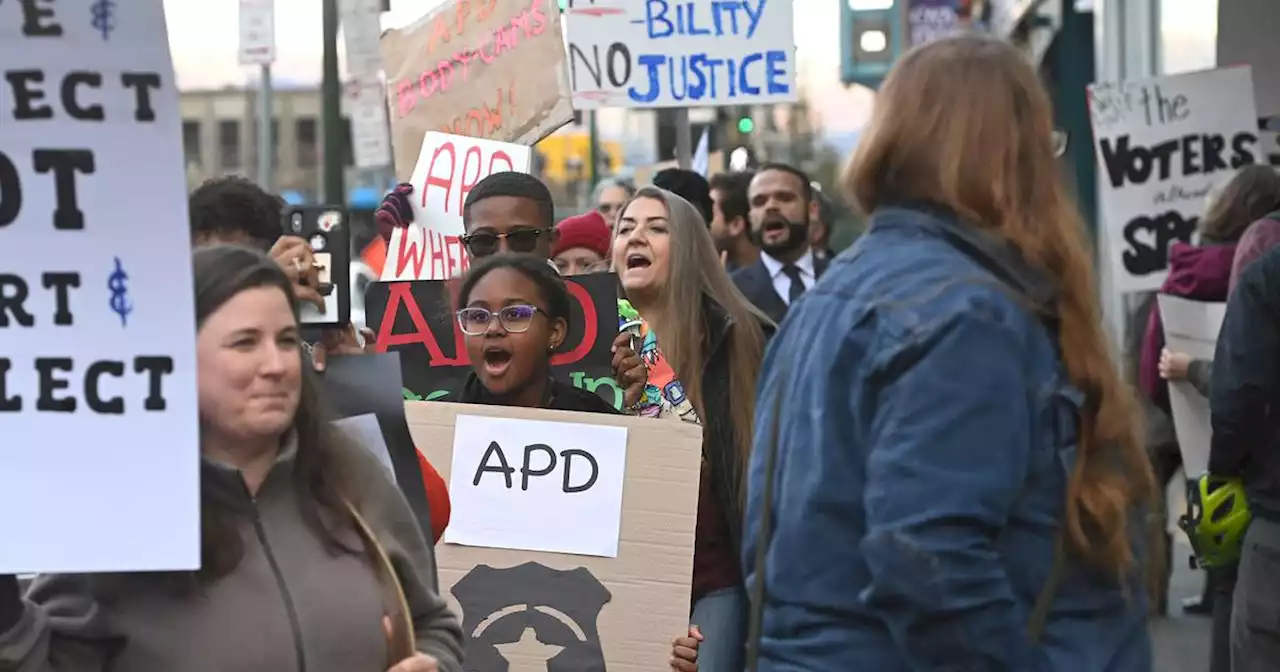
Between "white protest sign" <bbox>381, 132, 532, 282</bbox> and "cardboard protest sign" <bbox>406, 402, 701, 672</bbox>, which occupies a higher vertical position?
"white protest sign" <bbox>381, 132, 532, 282</bbox>

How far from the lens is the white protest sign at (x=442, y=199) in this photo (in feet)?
20.6

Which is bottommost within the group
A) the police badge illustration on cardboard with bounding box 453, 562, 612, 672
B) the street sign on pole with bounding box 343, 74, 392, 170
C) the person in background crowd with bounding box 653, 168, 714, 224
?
the police badge illustration on cardboard with bounding box 453, 562, 612, 672

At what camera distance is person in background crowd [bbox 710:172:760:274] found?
30.8 feet

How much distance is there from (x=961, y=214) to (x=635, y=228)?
261 cm

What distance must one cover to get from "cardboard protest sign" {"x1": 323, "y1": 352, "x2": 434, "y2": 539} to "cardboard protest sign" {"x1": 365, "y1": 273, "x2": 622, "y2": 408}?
1.54m

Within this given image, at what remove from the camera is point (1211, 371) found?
5523 millimetres

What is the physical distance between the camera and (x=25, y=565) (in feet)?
7.57

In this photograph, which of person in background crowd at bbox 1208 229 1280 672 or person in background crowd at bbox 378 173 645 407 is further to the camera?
person in background crowd at bbox 378 173 645 407

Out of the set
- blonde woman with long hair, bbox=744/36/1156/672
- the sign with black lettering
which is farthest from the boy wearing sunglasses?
the sign with black lettering

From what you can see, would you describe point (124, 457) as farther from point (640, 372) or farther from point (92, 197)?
point (640, 372)

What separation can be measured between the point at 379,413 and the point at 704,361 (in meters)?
2.07

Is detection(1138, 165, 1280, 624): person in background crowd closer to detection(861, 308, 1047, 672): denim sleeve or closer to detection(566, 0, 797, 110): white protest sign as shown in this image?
detection(566, 0, 797, 110): white protest sign

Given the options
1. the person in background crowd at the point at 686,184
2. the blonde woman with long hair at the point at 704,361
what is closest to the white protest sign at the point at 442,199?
the blonde woman with long hair at the point at 704,361

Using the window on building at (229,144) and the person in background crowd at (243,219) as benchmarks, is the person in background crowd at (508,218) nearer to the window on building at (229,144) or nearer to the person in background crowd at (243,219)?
the person in background crowd at (243,219)
